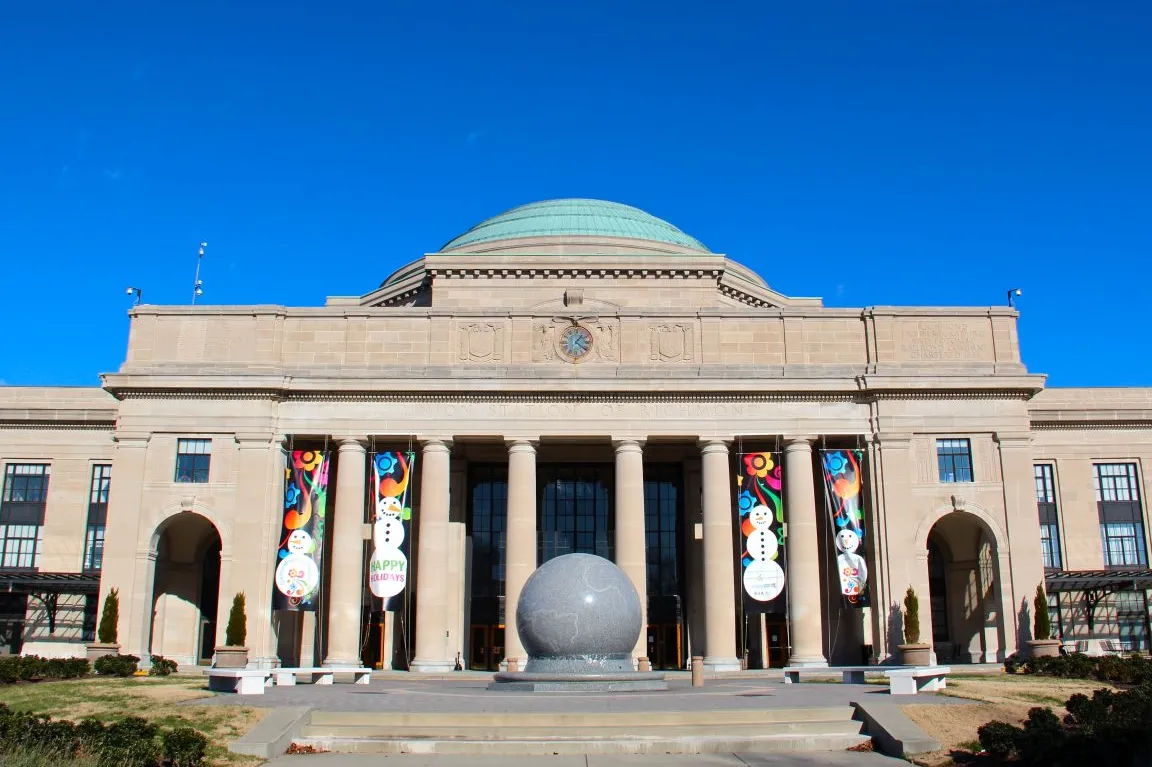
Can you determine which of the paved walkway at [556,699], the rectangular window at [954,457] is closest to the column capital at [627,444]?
the rectangular window at [954,457]

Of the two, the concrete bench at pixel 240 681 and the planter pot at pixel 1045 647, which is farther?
the planter pot at pixel 1045 647

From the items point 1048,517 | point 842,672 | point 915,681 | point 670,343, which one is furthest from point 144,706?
point 1048,517

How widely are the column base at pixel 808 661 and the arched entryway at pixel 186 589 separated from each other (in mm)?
26627

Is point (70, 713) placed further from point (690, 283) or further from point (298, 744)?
point (690, 283)

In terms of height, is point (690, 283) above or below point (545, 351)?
above

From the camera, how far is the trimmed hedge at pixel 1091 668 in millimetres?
34750

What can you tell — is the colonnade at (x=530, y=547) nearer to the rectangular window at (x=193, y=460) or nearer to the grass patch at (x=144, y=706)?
the rectangular window at (x=193, y=460)

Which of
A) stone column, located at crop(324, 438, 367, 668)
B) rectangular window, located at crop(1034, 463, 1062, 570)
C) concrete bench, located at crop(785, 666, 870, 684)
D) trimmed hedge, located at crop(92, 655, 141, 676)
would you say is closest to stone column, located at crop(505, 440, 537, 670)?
stone column, located at crop(324, 438, 367, 668)

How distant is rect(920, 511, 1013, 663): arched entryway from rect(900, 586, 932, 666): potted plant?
602 cm

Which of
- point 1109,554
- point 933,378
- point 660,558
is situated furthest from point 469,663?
point 1109,554

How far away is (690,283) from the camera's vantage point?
192 feet

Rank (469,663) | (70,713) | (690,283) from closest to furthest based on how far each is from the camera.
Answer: (70,713), (469,663), (690,283)

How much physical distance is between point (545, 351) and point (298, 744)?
31.5 meters

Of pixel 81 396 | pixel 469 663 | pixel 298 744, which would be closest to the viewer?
pixel 298 744
